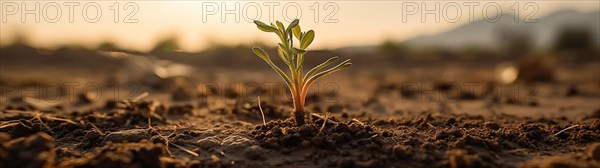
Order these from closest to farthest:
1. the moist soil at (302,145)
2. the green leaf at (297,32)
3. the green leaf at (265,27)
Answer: the moist soil at (302,145) → the green leaf at (265,27) → the green leaf at (297,32)

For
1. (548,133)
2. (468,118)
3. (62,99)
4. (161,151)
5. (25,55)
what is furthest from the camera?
(25,55)

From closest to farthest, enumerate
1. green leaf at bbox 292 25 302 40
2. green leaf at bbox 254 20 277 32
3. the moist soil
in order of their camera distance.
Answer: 1. the moist soil
2. green leaf at bbox 254 20 277 32
3. green leaf at bbox 292 25 302 40

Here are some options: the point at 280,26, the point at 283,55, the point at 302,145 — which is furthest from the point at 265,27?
the point at 302,145

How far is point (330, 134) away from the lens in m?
2.20

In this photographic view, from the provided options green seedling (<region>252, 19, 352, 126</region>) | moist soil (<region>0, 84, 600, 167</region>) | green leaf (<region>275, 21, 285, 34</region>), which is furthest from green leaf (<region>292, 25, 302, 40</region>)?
moist soil (<region>0, 84, 600, 167</region>)

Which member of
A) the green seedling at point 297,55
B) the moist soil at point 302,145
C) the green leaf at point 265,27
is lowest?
the moist soil at point 302,145

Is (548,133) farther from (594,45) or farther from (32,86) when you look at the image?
(594,45)

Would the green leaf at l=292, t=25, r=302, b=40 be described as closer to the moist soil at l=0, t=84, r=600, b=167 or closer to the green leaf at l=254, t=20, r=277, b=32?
the green leaf at l=254, t=20, r=277, b=32

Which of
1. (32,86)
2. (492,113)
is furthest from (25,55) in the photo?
(492,113)

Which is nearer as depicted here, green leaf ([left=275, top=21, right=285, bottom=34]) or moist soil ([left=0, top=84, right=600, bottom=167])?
moist soil ([left=0, top=84, right=600, bottom=167])

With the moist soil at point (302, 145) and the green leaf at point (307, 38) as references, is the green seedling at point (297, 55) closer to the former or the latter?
the green leaf at point (307, 38)

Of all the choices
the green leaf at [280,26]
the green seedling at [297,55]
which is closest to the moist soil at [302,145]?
the green seedling at [297,55]

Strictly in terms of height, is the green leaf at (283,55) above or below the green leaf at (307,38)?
below

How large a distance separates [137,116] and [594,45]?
863 inches
